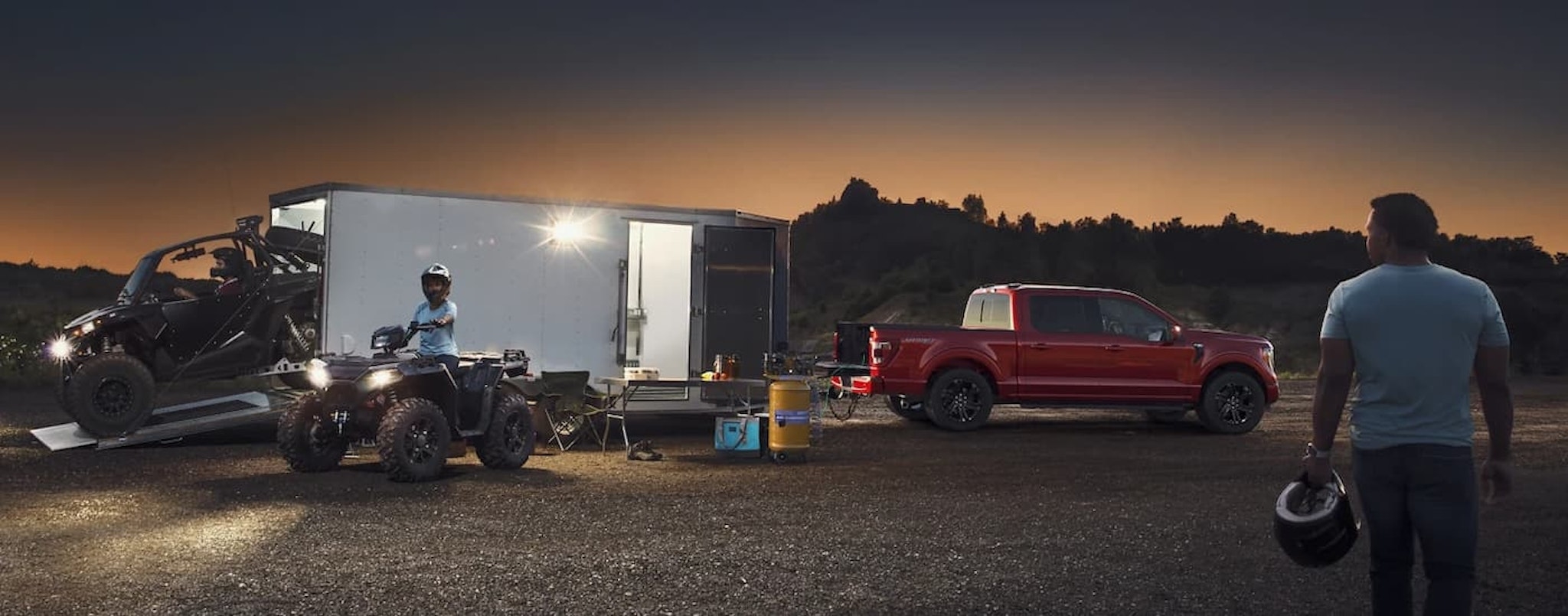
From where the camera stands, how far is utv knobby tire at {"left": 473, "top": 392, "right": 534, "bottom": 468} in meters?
11.9

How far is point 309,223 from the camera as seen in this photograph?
583 inches

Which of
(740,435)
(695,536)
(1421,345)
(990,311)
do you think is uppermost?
(990,311)

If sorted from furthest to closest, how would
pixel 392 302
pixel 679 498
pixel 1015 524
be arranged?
pixel 392 302 < pixel 679 498 < pixel 1015 524

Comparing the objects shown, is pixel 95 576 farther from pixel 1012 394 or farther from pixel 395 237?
pixel 1012 394

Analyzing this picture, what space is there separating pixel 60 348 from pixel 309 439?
11.9 feet

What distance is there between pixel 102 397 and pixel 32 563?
6.60 metres

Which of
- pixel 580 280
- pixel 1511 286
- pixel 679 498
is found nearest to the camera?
pixel 679 498

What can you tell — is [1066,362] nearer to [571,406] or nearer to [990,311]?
[990,311]

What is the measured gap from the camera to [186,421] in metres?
13.7

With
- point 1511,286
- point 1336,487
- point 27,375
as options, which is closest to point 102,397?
point 1336,487

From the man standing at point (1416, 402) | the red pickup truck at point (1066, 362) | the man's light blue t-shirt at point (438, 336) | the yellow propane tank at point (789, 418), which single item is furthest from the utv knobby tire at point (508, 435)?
the man standing at point (1416, 402)

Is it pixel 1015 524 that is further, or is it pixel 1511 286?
pixel 1511 286

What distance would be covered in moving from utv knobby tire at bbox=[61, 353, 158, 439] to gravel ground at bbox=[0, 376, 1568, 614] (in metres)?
0.32

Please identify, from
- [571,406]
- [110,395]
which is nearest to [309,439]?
[110,395]
